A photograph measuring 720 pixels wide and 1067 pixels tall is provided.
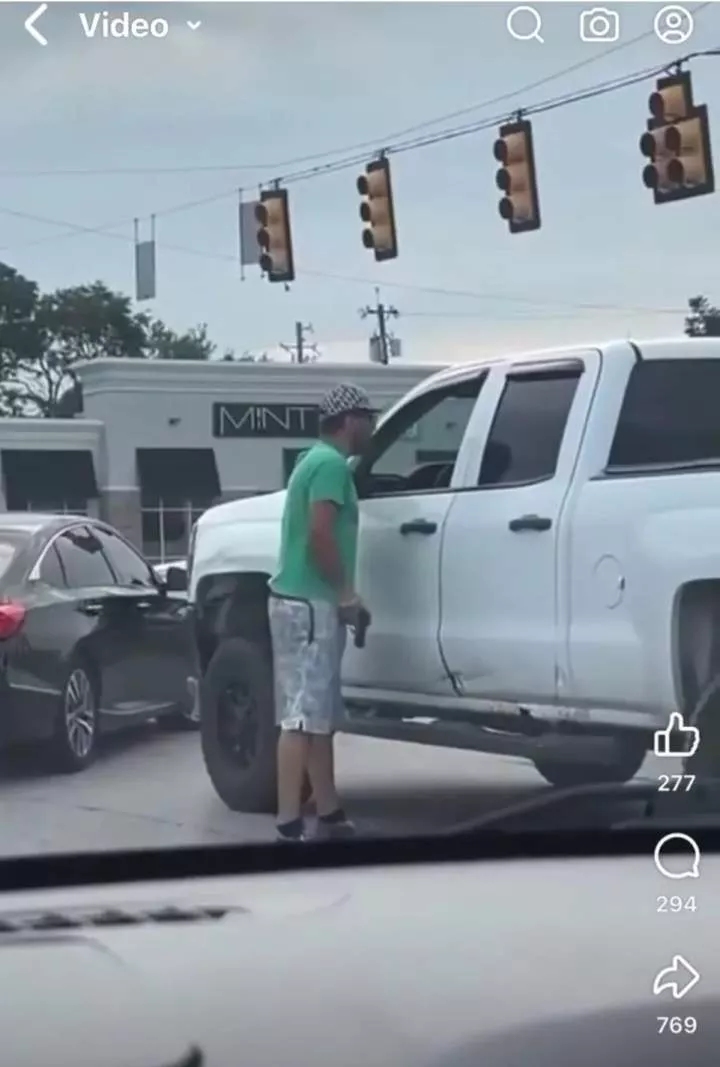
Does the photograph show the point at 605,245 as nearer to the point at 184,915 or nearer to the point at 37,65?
the point at 37,65

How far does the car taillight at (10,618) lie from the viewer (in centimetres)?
313

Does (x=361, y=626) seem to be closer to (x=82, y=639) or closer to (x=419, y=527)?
Answer: (x=419, y=527)

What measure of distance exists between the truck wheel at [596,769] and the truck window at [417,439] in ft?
1.65

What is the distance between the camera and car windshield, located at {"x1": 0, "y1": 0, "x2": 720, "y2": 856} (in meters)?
2.99

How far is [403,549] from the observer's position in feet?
10.6

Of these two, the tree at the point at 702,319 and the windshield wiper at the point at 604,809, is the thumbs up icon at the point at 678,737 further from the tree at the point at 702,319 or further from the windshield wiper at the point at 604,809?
the tree at the point at 702,319

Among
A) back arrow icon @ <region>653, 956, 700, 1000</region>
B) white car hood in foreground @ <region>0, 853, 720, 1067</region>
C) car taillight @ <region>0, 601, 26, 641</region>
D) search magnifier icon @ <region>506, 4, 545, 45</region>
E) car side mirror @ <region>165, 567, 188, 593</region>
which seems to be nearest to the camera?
white car hood in foreground @ <region>0, 853, 720, 1067</region>

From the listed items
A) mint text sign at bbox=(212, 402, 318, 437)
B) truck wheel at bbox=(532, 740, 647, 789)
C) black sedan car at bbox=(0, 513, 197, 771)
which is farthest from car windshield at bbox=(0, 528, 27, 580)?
truck wheel at bbox=(532, 740, 647, 789)

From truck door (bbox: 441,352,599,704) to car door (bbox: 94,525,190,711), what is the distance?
1.48 ft

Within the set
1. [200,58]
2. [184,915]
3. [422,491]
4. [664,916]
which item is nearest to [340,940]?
[184,915]

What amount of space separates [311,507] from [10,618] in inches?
20.4

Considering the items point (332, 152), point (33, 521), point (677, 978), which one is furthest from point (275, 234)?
point (677, 978)

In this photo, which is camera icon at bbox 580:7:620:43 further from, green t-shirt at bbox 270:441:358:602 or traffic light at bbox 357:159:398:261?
green t-shirt at bbox 270:441:358:602

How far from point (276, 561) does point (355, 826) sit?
45 cm
